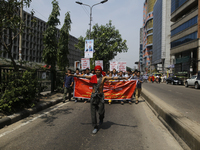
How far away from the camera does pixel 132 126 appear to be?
5133mm

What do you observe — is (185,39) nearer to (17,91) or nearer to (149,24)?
(17,91)

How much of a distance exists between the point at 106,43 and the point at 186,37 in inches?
695

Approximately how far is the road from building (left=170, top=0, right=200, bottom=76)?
30.8 metres

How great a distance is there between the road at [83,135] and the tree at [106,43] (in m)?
32.1

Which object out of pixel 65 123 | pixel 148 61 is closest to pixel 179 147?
pixel 65 123

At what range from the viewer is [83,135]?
428 centimetres

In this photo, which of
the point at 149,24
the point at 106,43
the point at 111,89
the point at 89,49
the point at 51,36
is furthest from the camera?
the point at 149,24

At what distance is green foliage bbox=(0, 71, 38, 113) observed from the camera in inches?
227

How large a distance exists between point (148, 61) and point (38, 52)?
5761 centimetres

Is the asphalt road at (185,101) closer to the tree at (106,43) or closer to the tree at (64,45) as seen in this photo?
the tree at (64,45)

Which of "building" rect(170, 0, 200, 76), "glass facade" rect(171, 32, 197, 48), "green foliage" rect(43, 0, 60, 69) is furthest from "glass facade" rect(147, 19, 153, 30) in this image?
"green foliage" rect(43, 0, 60, 69)

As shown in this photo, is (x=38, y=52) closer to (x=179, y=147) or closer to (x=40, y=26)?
(x=40, y=26)

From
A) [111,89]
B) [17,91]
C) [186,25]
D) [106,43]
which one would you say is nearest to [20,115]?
[17,91]

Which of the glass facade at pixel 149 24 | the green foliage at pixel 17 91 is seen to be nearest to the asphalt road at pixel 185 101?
the green foliage at pixel 17 91
